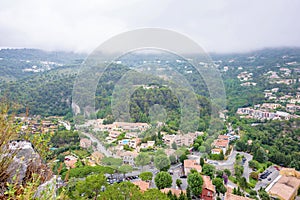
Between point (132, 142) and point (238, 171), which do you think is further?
Result: point (238, 171)

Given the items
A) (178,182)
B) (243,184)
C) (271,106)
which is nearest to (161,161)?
(178,182)

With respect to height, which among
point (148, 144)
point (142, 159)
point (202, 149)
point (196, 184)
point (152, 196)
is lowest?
point (202, 149)

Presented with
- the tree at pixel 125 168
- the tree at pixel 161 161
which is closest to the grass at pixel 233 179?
the tree at pixel 161 161

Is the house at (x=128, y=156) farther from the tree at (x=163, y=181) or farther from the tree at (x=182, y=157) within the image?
the tree at (x=182, y=157)

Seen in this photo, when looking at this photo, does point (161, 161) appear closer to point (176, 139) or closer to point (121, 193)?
point (176, 139)

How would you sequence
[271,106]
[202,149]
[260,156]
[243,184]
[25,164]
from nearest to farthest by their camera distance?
[25,164], [243,184], [202,149], [260,156], [271,106]

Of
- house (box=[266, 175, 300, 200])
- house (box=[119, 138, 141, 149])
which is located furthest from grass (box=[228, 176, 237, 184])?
house (box=[119, 138, 141, 149])

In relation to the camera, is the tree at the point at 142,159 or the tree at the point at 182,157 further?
the tree at the point at 182,157
